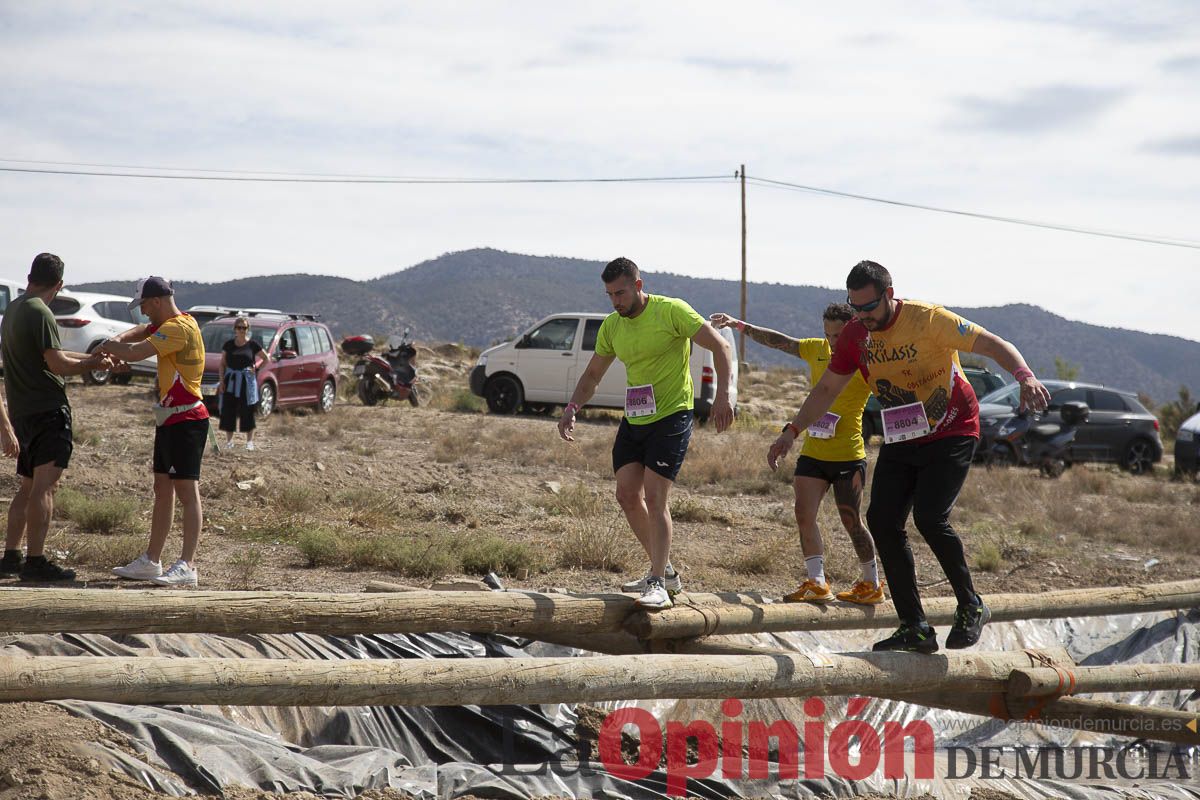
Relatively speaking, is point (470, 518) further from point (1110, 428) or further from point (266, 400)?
point (1110, 428)

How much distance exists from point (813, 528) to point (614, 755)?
5.74 feet

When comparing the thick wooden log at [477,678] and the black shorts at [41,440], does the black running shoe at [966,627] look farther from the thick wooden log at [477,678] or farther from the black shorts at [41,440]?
the black shorts at [41,440]

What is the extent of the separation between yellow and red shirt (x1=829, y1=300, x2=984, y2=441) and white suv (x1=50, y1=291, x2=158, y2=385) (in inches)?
679

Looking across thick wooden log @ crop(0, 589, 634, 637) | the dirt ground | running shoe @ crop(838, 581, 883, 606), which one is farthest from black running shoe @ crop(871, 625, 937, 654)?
the dirt ground

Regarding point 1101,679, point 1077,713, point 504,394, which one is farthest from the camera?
point 504,394

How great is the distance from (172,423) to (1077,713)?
575 centimetres

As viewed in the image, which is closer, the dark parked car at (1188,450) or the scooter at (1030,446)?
the scooter at (1030,446)

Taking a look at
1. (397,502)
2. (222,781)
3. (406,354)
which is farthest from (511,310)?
(222,781)

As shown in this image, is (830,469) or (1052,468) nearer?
(830,469)

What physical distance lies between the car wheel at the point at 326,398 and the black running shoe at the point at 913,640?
15023 millimetres

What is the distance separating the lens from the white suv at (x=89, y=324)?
20.7m

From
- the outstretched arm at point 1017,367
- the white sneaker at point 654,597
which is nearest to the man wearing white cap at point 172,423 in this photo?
the white sneaker at point 654,597

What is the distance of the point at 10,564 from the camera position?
7.16 metres

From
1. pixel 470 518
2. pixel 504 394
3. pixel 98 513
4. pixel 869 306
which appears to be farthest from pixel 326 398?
pixel 869 306
